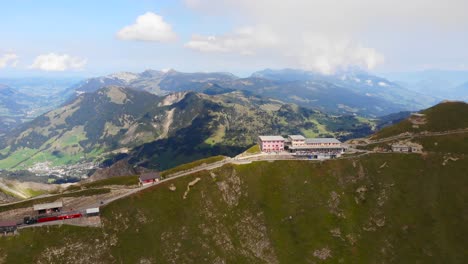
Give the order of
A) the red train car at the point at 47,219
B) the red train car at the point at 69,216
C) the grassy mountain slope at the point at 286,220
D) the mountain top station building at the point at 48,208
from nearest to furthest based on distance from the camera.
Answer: the grassy mountain slope at the point at 286,220
the red train car at the point at 47,219
the red train car at the point at 69,216
the mountain top station building at the point at 48,208

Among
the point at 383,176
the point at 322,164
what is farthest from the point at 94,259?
the point at 383,176

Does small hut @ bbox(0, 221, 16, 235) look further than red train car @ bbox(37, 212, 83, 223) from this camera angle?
No

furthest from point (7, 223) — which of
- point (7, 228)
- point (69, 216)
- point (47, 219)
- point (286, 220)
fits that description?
point (286, 220)

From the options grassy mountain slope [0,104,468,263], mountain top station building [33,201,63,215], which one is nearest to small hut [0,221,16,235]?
grassy mountain slope [0,104,468,263]

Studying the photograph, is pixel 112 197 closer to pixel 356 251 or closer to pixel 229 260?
pixel 229 260

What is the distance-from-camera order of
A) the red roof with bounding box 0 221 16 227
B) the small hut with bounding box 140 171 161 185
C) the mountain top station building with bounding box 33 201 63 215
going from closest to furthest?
the red roof with bounding box 0 221 16 227
the mountain top station building with bounding box 33 201 63 215
the small hut with bounding box 140 171 161 185

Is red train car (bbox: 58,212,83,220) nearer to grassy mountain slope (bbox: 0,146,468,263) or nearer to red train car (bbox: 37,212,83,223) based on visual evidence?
red train car (bbox: 37,212,83,223)

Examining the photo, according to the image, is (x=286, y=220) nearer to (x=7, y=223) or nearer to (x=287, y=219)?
(x=287, y=219)

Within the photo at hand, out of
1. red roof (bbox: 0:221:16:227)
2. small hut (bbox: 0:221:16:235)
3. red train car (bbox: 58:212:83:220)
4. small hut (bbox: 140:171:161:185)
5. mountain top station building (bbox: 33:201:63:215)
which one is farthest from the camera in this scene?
small hut (bbox: 140:171:161:185)

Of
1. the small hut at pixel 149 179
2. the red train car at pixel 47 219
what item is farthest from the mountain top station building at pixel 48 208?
the small hut at pixel 149 179

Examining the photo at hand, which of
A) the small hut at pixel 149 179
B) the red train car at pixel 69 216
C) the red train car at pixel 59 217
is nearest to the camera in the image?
the red train car at pixel 59 217

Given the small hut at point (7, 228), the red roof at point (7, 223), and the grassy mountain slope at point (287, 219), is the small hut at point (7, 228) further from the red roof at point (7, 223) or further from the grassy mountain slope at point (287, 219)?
the grassy mountain slope at point (287, 219)
